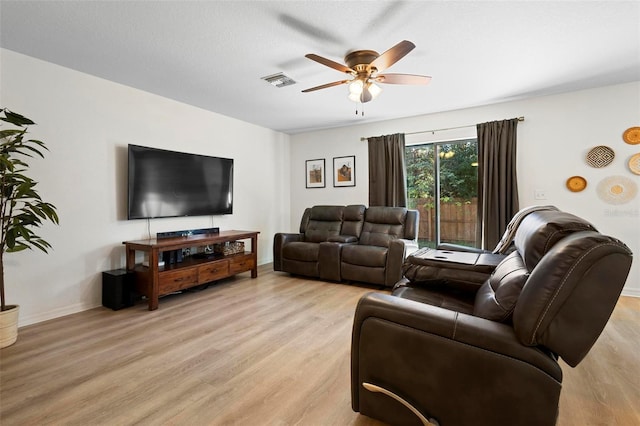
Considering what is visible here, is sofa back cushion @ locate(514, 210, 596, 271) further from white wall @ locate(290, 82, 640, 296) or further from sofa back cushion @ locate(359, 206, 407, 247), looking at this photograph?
white wall @ locate(290, 82, 640, 296)

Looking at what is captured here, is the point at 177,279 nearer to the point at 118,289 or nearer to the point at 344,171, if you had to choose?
the point at 118,289

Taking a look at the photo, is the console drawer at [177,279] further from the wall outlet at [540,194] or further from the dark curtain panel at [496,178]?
the wall outlet at [540,194]

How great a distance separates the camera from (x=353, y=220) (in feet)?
15.2

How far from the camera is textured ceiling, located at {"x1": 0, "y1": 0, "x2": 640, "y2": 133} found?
6.66 feet

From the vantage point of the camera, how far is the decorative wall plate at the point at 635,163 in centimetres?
330

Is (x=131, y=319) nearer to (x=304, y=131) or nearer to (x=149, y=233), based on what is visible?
(x=149, y=233)

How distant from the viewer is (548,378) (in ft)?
3.45

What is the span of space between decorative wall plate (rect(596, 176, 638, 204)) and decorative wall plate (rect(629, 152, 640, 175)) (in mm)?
104

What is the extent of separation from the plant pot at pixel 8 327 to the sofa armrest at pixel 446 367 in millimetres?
2630

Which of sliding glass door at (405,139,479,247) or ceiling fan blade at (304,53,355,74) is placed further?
sliding glass door at (405,139,479,247)

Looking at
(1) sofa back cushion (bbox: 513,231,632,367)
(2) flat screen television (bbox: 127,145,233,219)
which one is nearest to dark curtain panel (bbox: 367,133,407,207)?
(2) flat screen television (bbox: 127,145,233,219)

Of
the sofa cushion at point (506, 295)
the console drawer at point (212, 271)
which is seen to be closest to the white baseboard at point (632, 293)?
the sofa cushion at point (506, 295)

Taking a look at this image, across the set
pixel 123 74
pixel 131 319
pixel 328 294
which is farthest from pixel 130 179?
pixel 328 294

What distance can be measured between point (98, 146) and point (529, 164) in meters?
5.08
